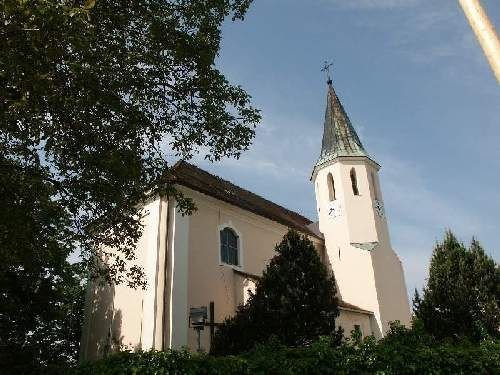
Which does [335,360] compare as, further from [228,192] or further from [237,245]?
[237,245]

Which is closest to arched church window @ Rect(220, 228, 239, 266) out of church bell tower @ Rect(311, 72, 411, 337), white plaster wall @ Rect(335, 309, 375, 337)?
white plaster wall @ Rect(335, 309, 375, 337)

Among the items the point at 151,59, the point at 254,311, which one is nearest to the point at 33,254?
the point at 151,59

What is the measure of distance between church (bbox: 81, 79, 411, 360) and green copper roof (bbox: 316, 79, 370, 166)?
0.08 metres

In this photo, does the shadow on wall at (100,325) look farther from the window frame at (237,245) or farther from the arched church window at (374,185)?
the arched church window at (374,185)

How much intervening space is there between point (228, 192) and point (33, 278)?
9.15 meters

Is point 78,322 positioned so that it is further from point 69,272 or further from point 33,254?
point 33,254

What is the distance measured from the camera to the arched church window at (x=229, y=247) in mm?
19922

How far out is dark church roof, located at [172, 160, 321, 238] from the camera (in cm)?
1982

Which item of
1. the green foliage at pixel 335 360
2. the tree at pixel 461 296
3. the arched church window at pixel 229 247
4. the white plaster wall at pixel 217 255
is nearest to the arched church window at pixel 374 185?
the tree at pixel 461 296

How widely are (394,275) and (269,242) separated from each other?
Answer: 6.73m

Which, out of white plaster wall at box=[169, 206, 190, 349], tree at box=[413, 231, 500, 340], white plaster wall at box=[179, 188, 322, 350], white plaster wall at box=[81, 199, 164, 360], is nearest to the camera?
white plaster wall at box=[169, 206, 190, 349]

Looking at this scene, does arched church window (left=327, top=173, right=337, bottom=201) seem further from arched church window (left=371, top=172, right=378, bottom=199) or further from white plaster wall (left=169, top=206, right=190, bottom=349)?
white plaster wall (left=169, top=206, right=190, bottom=349)

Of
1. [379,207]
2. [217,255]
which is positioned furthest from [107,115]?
[379,207]

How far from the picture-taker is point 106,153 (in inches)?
379
